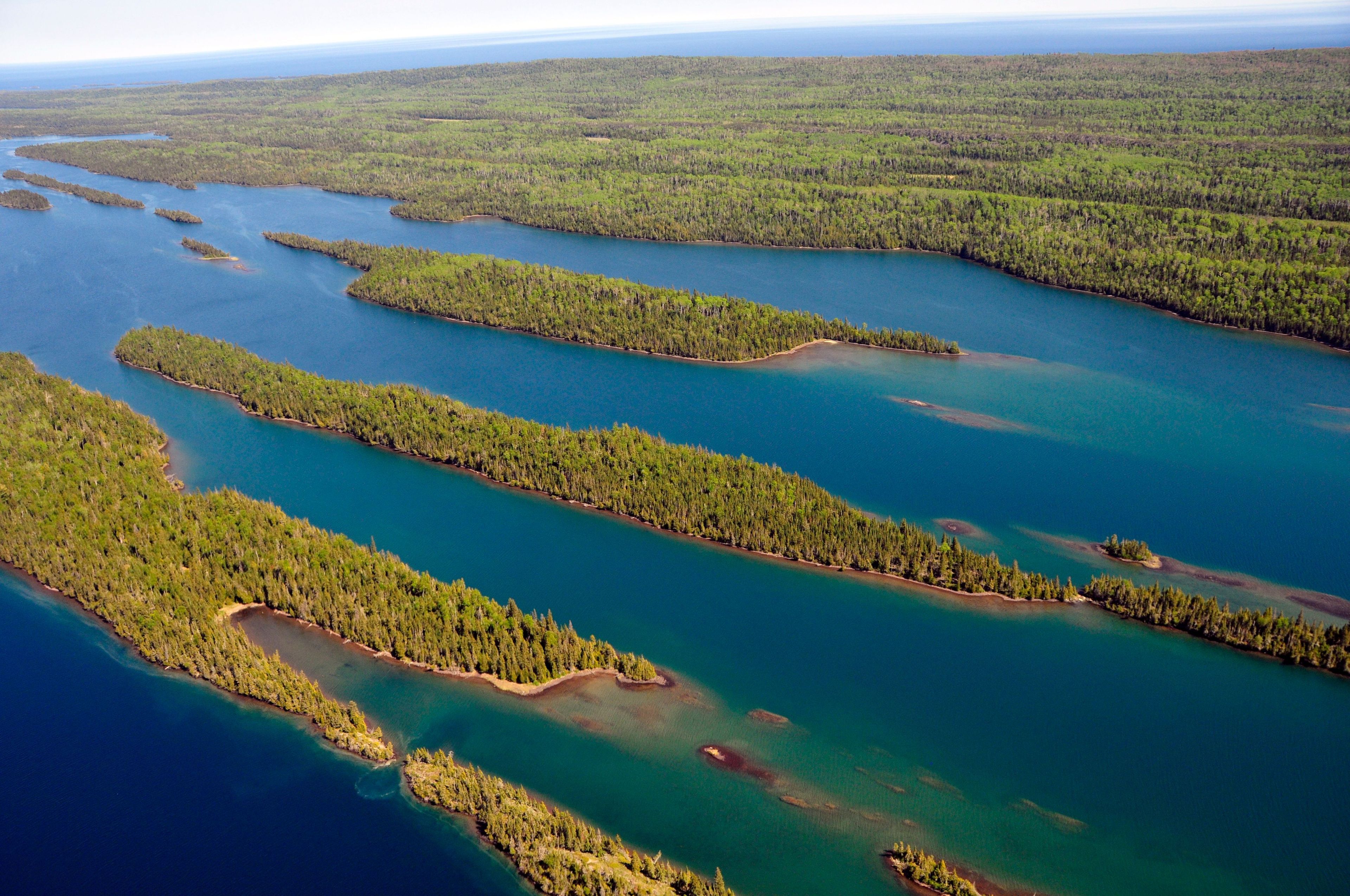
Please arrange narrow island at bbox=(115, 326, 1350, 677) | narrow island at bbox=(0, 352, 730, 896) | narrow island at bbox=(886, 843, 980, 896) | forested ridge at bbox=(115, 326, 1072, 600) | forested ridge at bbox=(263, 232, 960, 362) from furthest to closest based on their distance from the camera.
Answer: forested ridge at bbox=(263, 232, 960, 362), forested ridge at bbox=(115, 326, 1072, 600), narrow island at bbox=(115, 326, 1350, 677), narrow island at bbox=(0, 352, 730, 896), narrow island at bbox=(886, 843, 980, 896)

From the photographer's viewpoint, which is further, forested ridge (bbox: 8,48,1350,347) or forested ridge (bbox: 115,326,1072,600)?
forested ridge (bbox: 8,48,1350,347)

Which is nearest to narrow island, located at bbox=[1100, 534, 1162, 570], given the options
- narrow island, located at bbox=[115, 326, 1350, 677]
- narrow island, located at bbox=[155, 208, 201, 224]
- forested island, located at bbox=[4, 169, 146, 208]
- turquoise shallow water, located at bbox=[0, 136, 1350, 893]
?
turquoise shallow water, located at bbox=[0, 136, 1350, 893]

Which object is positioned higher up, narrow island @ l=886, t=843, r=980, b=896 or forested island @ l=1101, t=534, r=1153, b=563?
forested island @ l=1101, t=534, r=1153, b=563

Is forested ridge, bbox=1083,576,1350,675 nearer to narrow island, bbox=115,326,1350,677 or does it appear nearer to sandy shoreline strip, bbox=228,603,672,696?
narrow island, bbox=115,326,1350,677

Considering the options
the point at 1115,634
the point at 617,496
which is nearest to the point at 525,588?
the point at 617,496

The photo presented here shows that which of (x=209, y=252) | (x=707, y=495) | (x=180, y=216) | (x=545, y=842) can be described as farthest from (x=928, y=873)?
(x=180, y=216)

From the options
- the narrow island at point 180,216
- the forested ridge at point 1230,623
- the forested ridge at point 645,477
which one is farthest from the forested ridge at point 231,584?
the narrow island at point 180,216
